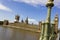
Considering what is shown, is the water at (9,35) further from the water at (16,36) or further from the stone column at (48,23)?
the stone column at (48,23)

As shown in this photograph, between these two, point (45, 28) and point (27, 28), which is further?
point (27, 28)

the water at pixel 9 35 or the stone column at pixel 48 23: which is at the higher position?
the stone column at pixel 48 23

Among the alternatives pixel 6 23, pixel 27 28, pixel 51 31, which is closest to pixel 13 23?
pixel 6 23

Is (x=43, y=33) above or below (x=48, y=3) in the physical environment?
below

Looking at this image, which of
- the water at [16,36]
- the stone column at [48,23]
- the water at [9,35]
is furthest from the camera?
the water at [16,36]

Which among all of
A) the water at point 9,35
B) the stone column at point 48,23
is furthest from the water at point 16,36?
the stone column at point 48,23

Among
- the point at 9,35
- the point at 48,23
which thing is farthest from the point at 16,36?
the point at 48,23

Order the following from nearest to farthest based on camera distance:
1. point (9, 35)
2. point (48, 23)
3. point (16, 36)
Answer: point (48, 23), point (16, 36), point (9, 35)

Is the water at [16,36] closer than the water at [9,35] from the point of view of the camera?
No

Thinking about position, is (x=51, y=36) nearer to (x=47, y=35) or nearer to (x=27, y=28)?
(x=47, y=35)

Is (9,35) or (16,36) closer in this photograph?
(16,36)

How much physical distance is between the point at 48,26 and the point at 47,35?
1.63 ft

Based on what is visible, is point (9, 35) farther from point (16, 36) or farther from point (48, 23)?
point (48, 23)

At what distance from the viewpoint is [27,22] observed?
98125 millimetres
